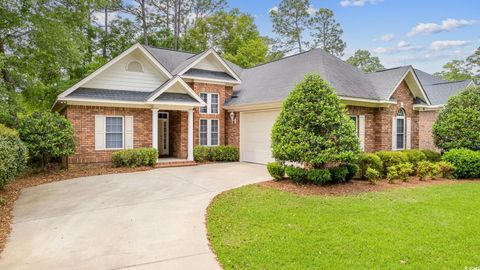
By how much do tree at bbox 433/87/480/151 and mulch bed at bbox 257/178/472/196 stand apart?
3.03 meters

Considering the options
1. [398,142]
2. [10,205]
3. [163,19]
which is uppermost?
[163,19]

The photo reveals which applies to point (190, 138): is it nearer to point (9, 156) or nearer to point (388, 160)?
point (9, 156)

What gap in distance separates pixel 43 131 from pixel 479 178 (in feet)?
54.7

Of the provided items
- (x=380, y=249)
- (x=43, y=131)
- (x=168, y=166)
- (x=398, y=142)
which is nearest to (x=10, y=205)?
(x=43, y=131)

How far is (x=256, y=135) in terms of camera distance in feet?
52.2

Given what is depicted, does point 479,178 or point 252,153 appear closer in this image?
point 479,178

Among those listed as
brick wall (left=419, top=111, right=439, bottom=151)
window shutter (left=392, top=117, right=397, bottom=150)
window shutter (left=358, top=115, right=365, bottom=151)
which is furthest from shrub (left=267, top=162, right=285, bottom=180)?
brick wall (left=419, top=111, right=439, bottom=151)

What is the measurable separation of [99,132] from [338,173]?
34.9ft

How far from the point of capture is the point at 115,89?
14805 mm

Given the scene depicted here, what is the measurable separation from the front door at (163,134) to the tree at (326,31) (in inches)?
1039

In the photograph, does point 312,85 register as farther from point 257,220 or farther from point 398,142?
point 398,142

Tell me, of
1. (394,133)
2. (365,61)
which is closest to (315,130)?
(394,133)

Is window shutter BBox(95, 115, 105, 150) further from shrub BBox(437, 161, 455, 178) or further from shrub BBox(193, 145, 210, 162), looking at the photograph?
shrub BBox(437, 161, 455, 178)

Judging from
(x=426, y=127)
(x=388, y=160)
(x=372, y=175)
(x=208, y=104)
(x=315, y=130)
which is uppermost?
(x=208, y=104)
